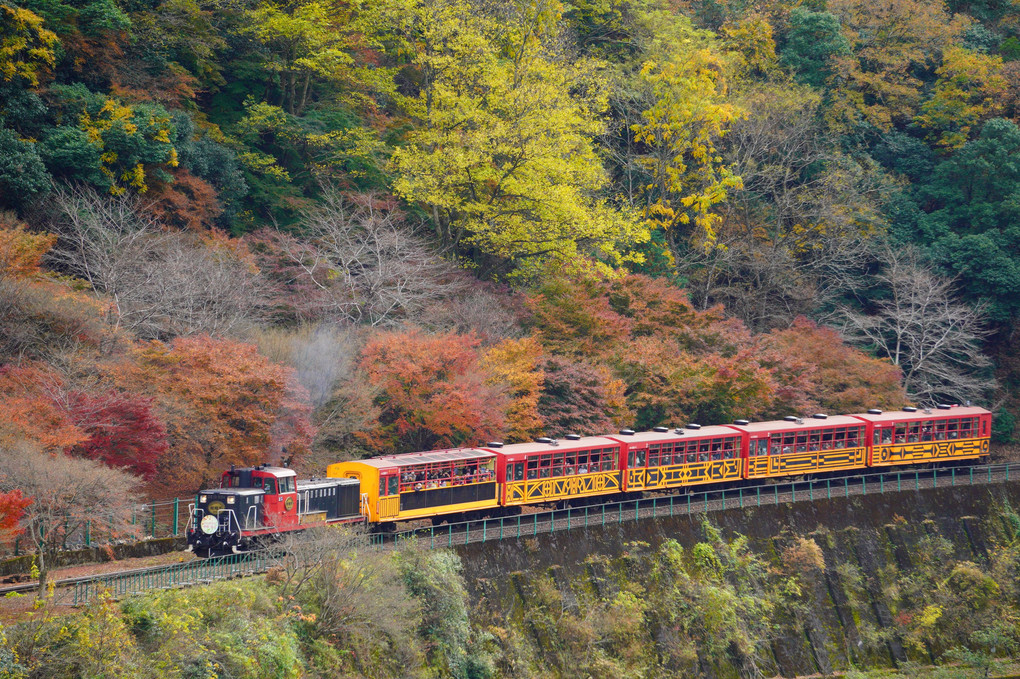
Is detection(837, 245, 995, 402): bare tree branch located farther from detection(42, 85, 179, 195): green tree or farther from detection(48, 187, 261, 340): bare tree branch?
detection(42, 85, 179, 195): green tree

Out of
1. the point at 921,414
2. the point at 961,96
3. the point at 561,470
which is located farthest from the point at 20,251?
the point at 961,96

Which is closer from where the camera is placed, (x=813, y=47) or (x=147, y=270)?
(x=147, y=270)

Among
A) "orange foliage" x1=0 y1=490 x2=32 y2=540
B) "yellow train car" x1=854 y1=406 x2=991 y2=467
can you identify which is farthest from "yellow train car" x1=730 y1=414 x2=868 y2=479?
"orange foliage" x1=0 y1=490 x2=32 y2=540

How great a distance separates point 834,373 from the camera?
1849 inches

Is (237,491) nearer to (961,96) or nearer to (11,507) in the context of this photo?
(11,507)

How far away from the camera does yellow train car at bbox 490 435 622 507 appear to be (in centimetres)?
3288

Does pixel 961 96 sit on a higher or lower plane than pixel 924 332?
higher

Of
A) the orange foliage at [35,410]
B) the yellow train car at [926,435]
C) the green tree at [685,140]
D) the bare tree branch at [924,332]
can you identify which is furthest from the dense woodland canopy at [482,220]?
the yellow train car at [926,435]

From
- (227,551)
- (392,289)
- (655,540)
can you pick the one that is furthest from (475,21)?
(227,551)

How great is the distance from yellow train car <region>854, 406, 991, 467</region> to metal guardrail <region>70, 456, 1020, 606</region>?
0.68 metres

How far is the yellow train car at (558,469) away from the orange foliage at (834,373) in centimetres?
1276

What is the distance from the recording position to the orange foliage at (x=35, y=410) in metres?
25.6

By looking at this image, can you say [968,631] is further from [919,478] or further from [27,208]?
[27,208]

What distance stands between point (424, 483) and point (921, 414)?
73.5 feet
